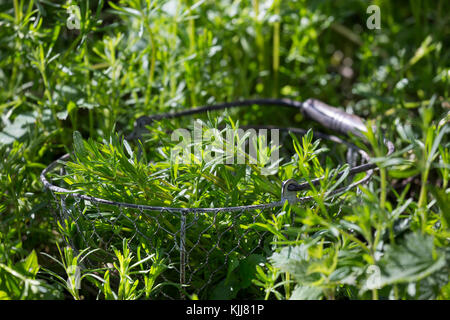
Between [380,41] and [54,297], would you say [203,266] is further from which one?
[380,41]

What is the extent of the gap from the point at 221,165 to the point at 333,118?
1.00 feet

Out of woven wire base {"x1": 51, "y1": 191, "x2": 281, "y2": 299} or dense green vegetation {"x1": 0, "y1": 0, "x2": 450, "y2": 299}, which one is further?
woven wire base {"x1": 51, "y1": 191, "x2": 281, "y2": 299}

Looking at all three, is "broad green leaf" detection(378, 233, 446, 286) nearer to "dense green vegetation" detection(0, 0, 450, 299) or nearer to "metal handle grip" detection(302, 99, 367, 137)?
"dense green vegetation" detection(0, 0, 450, 299)

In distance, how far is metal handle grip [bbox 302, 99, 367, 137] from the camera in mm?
789

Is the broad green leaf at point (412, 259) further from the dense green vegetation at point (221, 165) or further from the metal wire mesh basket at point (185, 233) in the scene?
the metal wire mesh basket at point (185, 233)

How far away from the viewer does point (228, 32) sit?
110 cm

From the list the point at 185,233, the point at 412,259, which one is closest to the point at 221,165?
the point at 185,233

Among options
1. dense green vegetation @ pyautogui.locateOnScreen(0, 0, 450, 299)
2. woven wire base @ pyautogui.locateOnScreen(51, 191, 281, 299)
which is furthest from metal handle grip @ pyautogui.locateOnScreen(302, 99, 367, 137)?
woven wire base @ pyautogui.locateOnScreen(51, 191, 281, 299)

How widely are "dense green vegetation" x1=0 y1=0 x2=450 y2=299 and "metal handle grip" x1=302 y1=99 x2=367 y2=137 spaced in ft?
0.19

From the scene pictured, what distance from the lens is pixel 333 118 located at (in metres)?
0.83

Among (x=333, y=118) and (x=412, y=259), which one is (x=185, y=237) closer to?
(x=412, y=259)

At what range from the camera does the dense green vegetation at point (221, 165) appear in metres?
0.48

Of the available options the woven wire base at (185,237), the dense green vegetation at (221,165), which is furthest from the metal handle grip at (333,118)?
the woven wire base at (185,237)
